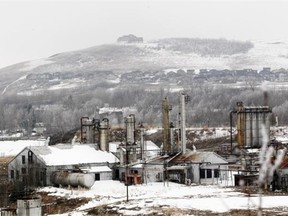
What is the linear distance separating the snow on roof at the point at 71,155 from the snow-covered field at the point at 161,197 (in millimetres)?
3173

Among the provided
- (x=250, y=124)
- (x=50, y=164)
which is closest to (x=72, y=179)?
(x=50, y=164)

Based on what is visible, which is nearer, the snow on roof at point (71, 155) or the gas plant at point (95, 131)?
the snow on roof at point (71, 155)

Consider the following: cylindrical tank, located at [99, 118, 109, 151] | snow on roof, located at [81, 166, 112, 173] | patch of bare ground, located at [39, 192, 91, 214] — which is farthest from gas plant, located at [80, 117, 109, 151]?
patch of bare ground, located at [39, 192, 91, 214]

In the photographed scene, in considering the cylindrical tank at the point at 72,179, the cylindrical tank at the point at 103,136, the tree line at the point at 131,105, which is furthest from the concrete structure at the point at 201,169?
the tree line at the point at 131,105

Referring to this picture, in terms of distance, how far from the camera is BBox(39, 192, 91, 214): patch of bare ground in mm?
31688

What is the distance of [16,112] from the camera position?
15200 centimetres

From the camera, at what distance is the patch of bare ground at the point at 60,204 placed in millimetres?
31688

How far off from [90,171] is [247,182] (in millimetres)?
12273

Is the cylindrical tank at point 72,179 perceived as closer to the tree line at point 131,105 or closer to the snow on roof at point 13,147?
the snow on roof at point 13,147

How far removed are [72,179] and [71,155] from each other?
635cm

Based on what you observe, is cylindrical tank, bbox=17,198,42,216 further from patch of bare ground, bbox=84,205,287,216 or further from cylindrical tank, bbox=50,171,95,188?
cylindrical tank, bbox=50,171,95,188

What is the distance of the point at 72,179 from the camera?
126ft

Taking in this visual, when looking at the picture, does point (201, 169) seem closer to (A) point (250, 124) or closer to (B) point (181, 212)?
(A) point (250, 124)

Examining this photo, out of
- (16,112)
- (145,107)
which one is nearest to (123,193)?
(145,107)
